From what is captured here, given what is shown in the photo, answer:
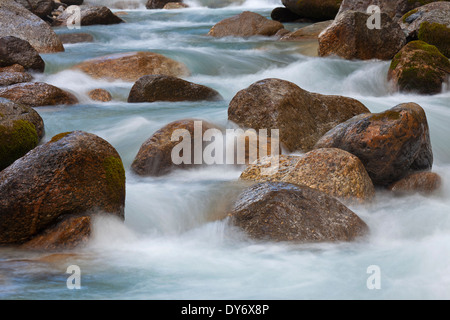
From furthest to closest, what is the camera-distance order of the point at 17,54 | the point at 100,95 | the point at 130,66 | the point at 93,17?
Answer: the point at 93,17, the point at 130,66, the point at 17,54, the point at 100,95

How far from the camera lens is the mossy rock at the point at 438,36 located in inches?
481

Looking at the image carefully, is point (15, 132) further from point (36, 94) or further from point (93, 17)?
point (93, 17)

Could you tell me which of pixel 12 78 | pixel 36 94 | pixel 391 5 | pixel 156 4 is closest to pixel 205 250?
pixel 36 94

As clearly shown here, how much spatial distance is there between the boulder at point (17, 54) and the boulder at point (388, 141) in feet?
23.5

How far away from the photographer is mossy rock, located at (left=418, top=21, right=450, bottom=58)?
12.2m

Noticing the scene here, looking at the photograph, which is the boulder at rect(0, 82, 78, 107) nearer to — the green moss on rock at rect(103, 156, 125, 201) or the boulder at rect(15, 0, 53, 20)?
the green moss on rock at rect(103, 156, 125, 201)

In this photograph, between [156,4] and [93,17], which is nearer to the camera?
[93,17]

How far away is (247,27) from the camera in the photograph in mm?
16406

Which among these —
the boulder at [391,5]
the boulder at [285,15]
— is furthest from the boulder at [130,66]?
the boulder at [285,15]

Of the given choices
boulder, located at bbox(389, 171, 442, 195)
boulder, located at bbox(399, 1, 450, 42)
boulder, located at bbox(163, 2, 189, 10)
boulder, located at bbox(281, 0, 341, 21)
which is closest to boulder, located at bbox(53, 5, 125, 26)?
boulder, located at bbox(281, 0, 341, 21)

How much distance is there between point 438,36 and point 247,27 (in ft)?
19.9
